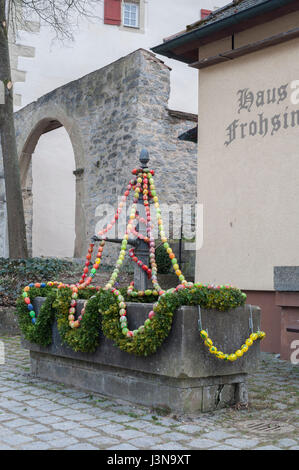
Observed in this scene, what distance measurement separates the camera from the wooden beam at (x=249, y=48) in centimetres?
745

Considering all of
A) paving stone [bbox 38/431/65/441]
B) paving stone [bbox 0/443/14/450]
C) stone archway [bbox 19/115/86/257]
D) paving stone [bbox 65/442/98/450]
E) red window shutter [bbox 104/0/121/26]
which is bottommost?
paving stone [bbox 38/431/65/441]

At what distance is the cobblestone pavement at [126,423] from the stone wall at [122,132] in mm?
7763

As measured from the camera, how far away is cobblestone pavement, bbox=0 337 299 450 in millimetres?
3571

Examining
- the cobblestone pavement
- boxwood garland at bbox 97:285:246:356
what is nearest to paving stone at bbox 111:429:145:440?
the cobblestone pavement

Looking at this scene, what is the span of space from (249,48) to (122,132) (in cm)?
508

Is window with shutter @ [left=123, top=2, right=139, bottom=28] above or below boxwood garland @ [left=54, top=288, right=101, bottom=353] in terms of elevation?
above

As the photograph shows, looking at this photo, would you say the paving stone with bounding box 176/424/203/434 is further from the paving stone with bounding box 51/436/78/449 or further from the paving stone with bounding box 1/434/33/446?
the paving stone with bounding box 1/434/33/446

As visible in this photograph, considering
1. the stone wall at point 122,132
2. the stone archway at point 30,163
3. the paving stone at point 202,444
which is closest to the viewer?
the paving stone at point 202,444

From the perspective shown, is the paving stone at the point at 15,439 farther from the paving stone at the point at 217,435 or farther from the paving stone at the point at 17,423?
the paving stone at the point at 217,435

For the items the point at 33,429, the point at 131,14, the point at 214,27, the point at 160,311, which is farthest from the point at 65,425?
the point at 131,14

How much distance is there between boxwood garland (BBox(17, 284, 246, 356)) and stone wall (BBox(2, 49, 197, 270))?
281 inches

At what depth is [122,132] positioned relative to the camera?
12.7 meters

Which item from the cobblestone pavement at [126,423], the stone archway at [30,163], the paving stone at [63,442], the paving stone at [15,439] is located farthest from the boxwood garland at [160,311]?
the stone archway at [30,163]

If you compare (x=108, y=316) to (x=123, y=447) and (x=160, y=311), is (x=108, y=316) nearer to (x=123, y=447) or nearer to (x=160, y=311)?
(x=160, y=311)
